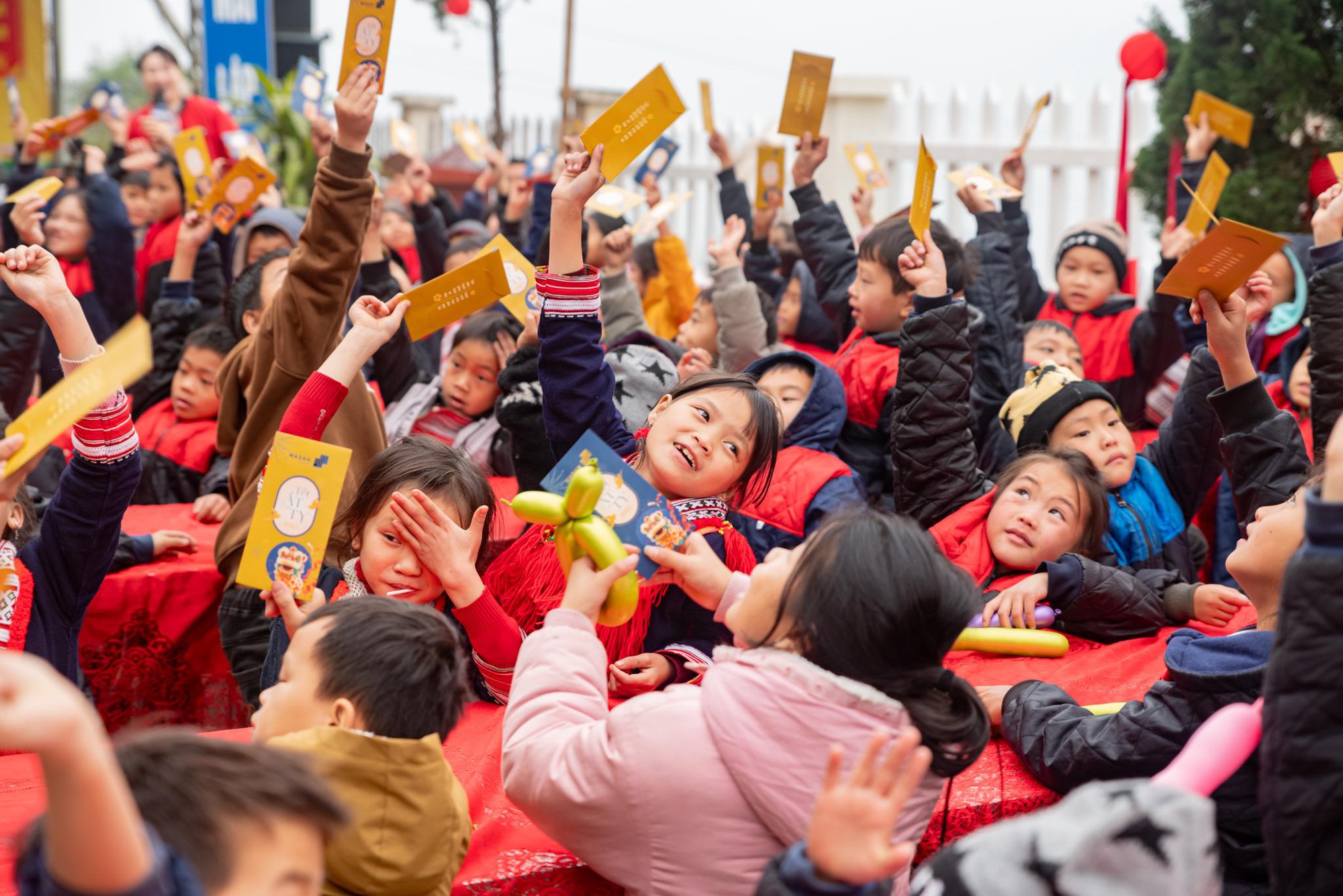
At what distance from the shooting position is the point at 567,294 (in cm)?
255

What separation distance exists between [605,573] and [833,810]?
0.59m

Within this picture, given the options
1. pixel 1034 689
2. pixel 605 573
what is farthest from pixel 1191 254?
pixel 605 573

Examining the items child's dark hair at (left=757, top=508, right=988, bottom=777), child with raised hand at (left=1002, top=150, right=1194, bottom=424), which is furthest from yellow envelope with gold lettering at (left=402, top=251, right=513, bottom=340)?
child with raised hand at (left=1002, top=150, right=1194, bottom=424)

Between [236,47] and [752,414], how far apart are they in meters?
9.39

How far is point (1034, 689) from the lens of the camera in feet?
7.09

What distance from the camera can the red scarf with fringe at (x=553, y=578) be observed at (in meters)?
2.38

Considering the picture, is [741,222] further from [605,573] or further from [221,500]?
[605,573]

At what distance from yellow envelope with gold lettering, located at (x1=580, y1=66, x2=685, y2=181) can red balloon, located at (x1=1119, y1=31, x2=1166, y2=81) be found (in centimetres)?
375

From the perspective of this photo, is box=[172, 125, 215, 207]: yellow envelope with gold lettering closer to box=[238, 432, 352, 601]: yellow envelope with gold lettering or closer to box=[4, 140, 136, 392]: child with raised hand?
box=[4, 140, 136, 392]: child with raised hand

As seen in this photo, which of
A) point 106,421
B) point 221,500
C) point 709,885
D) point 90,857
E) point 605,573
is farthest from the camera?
point 221,500

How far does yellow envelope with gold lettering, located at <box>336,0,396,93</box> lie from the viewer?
9.07 feet

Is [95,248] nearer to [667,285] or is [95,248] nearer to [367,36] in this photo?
[667,285]

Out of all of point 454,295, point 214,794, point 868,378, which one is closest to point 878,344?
point 868,378

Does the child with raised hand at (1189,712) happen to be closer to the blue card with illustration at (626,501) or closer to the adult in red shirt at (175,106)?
the blue card with illustration at (626,501)
